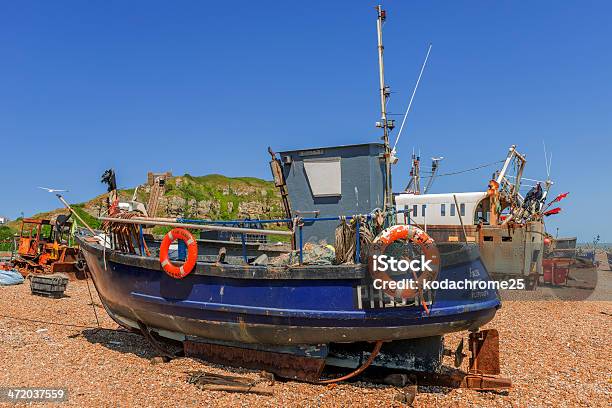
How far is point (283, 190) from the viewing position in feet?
32.0

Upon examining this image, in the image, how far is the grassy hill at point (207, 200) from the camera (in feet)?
122

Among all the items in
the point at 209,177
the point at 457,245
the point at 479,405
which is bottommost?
the point at 479,405

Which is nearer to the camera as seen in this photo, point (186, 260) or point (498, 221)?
point (186, 260)

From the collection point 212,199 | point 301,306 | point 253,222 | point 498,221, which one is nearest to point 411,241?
point 301,306

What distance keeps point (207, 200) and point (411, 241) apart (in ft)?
117

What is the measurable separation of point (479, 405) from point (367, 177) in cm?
426

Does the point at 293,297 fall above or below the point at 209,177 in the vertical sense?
below

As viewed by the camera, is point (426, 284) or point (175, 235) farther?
point (175, 235)

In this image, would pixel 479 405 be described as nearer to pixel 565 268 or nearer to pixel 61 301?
pixel 61 301

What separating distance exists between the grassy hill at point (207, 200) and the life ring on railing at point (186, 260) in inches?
1035

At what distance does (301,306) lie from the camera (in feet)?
23.9

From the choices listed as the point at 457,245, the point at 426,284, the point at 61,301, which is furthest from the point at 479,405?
→ the point at 61,301

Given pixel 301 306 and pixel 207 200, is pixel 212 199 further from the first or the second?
pixel 301 306

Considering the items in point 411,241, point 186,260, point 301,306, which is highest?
point 411,241
